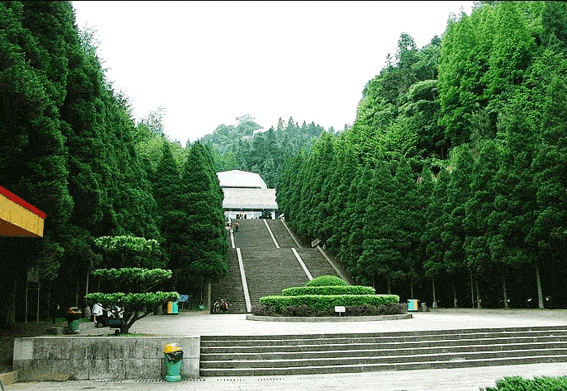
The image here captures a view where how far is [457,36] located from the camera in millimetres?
43250

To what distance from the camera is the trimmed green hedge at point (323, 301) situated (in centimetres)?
1917

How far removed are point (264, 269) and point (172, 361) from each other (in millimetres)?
24201

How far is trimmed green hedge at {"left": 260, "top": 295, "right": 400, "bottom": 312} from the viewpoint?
755 inches

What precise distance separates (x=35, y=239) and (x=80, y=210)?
2681 millimetres

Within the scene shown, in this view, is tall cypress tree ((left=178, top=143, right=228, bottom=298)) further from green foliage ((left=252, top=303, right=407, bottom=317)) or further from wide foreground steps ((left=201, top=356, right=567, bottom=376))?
wide foreground steps ((left=201, top=356, right=567, bottom=376))

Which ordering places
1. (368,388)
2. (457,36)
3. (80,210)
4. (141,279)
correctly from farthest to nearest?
(457,36), (80,210), (141,279), (368,388)

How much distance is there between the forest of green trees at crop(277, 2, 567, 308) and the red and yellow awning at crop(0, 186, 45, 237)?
8.62 meters

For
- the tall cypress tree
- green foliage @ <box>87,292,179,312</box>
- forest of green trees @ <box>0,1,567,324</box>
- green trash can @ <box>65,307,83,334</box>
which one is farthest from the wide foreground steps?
the tall cypress tree

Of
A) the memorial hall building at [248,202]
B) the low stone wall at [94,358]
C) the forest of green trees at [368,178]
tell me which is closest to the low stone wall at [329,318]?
the forest of green trees at [368,178]

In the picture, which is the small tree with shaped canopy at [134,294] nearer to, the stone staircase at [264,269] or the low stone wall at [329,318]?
the low stone wall at [329,318]

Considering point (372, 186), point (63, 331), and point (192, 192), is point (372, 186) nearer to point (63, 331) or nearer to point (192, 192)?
point (192, 192)

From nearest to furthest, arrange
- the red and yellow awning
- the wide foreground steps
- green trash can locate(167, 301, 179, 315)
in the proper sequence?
the red and yellow awning < the wide foreground steps < green trash can locate(167, 301, 179, 315)

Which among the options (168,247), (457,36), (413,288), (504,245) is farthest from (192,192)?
(457,36)

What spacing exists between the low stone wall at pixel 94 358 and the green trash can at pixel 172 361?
0.96ft
